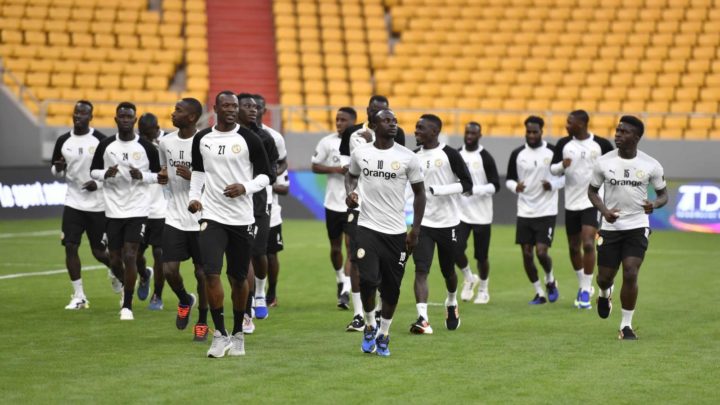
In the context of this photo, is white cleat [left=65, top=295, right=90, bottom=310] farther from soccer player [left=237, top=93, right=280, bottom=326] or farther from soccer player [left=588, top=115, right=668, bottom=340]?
soccer player [left=588, top=115, right=668, bottom=340]

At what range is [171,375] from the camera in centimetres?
1018

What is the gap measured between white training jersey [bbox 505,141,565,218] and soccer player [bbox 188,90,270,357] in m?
6.15

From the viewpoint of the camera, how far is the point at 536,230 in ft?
54.3

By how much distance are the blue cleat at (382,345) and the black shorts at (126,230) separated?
4188 mm

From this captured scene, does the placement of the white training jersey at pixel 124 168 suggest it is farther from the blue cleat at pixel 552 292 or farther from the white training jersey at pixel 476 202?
the blue cleat at pixel 552 292

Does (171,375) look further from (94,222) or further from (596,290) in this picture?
(596,290)

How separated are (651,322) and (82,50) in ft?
79.9

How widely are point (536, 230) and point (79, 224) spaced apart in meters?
6.03

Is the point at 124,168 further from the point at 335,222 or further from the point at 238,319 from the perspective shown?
the point at 238,319

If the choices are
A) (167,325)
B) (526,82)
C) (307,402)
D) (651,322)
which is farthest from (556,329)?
(526,82)

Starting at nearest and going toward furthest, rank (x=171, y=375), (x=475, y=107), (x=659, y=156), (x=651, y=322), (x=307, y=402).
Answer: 1. (x=307, y=402)
2. (x=171, y=375)
3. (x=651, y=322)
4. (x=659, y=156)
5. (x=475, y=107)

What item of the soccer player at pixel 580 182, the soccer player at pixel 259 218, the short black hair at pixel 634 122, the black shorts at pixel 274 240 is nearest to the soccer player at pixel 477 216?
the soccer player at pixel 580 182

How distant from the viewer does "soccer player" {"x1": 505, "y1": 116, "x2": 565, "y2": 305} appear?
1644cm

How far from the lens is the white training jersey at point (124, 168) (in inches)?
569
